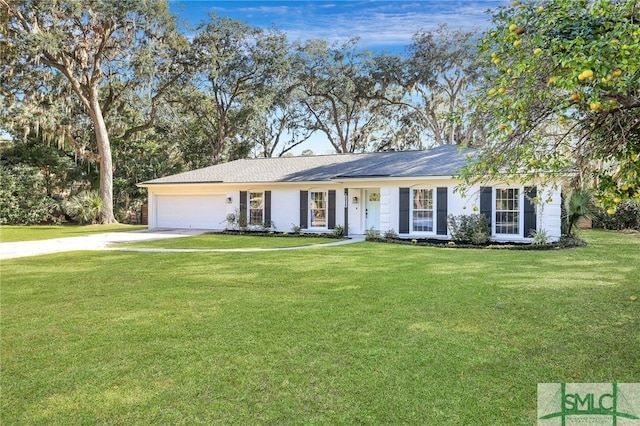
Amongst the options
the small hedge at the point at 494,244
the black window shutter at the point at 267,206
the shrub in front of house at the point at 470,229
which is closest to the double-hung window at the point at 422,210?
the small hedge at the point at 494,244

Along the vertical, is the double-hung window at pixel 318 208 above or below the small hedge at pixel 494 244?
above

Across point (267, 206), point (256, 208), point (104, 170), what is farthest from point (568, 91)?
point (104, 170)

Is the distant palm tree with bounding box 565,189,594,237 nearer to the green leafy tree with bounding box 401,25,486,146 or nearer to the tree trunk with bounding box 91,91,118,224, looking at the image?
the green leafy tree with bounding box 401,25,486,146

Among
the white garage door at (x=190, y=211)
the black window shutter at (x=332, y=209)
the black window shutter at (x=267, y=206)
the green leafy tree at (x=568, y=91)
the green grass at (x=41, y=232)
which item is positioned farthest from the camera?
the white garage door at (x=190, y=211)

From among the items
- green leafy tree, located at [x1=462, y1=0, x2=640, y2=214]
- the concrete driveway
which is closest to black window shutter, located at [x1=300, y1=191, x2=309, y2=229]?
the concrete driveway

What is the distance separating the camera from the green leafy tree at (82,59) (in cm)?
1983

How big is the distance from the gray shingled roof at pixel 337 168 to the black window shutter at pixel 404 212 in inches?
30.0

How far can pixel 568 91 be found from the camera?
3.37 metres

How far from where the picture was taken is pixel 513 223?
47.2 ft

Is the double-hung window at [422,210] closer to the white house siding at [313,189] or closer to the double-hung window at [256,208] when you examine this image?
the white house siding at [313,189]

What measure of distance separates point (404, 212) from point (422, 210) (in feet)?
2.19

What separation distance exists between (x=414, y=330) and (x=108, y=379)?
10.2 ft

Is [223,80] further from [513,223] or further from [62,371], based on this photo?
[62,371]

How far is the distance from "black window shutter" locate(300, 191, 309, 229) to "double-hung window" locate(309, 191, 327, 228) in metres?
0.18
